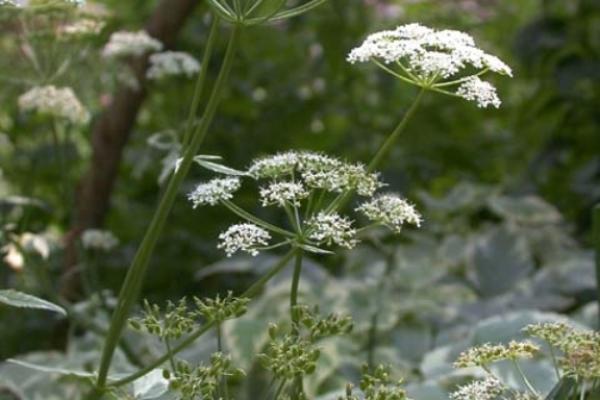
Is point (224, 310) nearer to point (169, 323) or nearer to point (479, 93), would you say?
point (169, 323)

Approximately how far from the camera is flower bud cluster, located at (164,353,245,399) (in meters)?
0.88

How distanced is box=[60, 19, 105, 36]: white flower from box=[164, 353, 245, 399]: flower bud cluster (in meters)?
0.71

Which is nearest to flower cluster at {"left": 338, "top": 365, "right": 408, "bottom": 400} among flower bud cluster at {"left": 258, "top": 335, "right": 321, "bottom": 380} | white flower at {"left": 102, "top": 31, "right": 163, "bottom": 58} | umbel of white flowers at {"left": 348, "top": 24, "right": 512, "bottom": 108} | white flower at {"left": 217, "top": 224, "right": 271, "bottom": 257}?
flower bud cluster at {"left": 258, "top": 335, "right": 321, "bottom": 380}

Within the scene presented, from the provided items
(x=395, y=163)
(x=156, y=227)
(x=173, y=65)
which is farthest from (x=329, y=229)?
(x=395, y=163)

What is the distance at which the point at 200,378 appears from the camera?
90 cm

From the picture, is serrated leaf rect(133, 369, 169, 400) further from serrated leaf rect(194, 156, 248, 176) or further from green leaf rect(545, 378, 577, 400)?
green leaf rect(545, 378, 577, 400)

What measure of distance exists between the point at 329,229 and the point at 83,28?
0.74 metres

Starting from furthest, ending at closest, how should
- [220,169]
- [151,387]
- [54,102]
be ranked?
[54,102]
[151,387]
[220,169]

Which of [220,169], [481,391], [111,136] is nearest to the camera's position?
[481,391]

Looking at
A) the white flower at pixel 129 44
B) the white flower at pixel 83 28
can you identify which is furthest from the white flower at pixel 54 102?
the white flower at pixel 129 44

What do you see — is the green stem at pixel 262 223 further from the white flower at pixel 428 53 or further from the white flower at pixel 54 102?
the white flower at pixel 54 102

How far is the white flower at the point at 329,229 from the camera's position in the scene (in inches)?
36.0

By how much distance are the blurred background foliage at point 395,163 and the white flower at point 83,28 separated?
0.53m

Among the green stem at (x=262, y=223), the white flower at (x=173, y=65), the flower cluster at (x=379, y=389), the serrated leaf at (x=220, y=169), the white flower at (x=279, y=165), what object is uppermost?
the white flower at (x=173, y=65)
